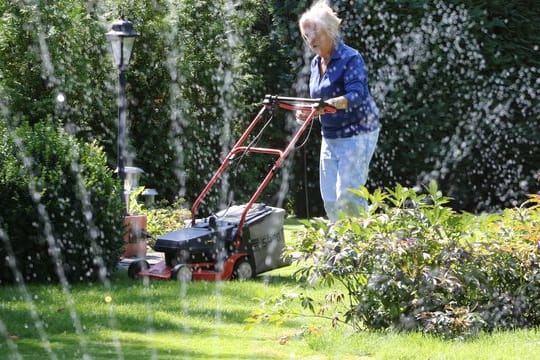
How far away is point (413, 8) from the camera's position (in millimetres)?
12711

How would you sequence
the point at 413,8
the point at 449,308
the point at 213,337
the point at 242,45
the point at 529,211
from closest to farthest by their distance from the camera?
the point at 449,308 → the point at 213,337 → the point at 529,211 → the point at 413,8 → the point at 242,45

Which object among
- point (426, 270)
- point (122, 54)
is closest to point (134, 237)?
point (122, 54)

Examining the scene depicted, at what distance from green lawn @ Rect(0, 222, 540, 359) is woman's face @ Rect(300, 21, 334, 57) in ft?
5.26

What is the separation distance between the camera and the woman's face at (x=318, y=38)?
20.4ft

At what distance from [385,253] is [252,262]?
237 cm

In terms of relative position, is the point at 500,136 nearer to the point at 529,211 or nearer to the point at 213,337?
the point at 529,211

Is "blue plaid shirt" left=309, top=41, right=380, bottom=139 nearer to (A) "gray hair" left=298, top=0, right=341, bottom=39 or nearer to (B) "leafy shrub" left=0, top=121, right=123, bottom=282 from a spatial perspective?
(A) "gray hair" left=298, top=0, right=341, bottom=39

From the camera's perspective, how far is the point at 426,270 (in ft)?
15.9

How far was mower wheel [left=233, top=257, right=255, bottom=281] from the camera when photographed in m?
7.04

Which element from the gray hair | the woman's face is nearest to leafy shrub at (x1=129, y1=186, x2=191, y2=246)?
the woman's face

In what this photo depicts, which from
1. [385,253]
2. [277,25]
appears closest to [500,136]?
[277,25]

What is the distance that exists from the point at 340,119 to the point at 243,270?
4.81 ft

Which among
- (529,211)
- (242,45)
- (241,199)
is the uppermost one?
(242,45)

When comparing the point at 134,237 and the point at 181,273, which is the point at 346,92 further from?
the point at 134,237
